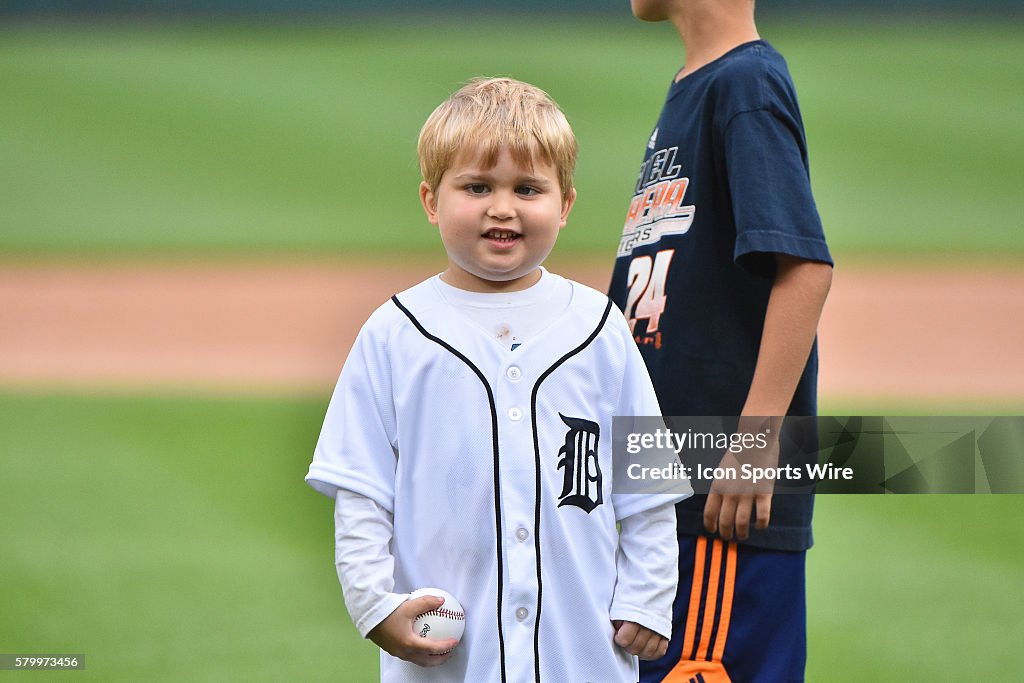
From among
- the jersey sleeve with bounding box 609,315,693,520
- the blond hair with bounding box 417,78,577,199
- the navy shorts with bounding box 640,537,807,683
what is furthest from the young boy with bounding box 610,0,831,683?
the blond hair with bounding box 417,78,577,199

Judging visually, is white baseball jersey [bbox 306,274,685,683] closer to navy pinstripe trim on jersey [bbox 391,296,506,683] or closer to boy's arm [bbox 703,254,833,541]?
navy pinstripe trim on jersey [bbox 391,296,506,683]

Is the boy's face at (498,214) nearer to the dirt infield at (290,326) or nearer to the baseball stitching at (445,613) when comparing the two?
the baseball stitching at (445,613)

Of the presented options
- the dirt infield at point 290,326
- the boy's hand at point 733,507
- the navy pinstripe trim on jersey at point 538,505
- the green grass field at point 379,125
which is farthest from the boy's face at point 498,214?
the green grass field at point 379,125

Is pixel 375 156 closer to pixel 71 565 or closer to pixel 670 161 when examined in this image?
pixel 71 565

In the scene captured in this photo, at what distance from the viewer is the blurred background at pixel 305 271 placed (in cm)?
345

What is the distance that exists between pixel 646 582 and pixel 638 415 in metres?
0.20

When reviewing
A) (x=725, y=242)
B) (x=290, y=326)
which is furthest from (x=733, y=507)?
(x=290, y=326)

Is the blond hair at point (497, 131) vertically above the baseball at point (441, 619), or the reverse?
the blond hair at point (497, 131)

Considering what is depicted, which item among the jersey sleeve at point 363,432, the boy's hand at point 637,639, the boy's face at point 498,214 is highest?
the boy's face at point 498,214

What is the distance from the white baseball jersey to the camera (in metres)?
1.30

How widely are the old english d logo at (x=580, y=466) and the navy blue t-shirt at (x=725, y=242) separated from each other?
0.99 feet

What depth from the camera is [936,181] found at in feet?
32.0

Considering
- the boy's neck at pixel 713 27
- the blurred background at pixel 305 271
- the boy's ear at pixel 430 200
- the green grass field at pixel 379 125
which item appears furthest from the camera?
the green grass field at pixel 379 125

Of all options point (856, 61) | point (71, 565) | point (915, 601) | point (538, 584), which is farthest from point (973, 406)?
point (856, 61)
